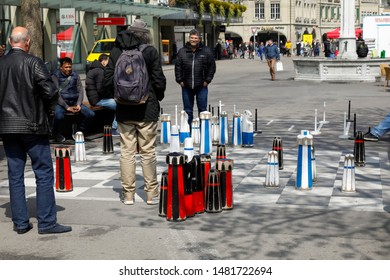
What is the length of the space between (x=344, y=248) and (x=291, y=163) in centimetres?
485

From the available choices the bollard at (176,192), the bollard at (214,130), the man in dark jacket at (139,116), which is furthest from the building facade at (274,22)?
the bollard at (176,192)

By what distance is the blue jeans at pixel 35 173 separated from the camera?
23.9 feet

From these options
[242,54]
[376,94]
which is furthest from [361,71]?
[242,54]

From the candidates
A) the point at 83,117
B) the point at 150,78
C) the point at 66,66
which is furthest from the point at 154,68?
the point at 83,117

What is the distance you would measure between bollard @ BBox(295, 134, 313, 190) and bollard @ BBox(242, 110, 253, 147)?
3.71 metres

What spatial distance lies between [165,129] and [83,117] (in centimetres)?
167

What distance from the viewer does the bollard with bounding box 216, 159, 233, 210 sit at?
8.27 metres

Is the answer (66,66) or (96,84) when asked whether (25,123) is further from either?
(96,84)

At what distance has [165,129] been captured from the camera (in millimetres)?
13680

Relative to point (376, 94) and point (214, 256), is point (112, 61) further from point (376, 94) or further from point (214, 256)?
point (376, 94)

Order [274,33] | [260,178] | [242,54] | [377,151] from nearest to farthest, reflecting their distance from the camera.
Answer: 1. [260,178]
2. [377,151]
3. [242,54]
4. [274,33]

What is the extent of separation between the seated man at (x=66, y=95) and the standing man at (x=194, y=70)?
1860 millimetres

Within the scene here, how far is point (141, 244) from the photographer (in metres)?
6.87

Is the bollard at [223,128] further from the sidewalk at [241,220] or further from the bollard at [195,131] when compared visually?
the bollard at [195,131]
